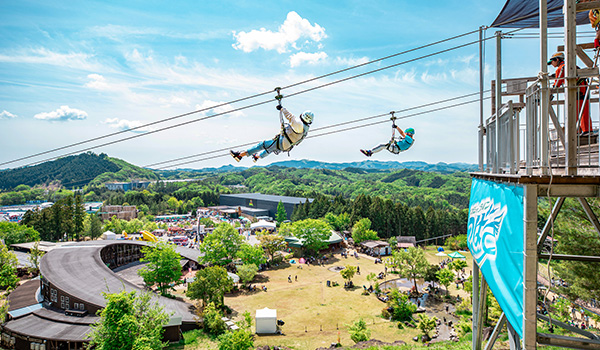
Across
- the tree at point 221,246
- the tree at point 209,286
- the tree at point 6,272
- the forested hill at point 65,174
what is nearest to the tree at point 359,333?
the tree at point 209,286

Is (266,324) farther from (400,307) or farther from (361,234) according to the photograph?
(361,234)

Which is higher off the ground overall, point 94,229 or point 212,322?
point 94,229

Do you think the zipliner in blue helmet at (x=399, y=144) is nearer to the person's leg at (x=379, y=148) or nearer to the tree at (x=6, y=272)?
the person's leg at (x=379, y=148)

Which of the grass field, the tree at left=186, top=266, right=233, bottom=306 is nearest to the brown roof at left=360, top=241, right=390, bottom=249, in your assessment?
the grass field

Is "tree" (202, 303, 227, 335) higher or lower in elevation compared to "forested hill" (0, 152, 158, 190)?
lower

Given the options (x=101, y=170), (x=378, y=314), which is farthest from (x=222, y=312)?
(x=101, y=170)

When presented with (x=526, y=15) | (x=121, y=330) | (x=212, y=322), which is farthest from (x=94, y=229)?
(x=526, y=15)

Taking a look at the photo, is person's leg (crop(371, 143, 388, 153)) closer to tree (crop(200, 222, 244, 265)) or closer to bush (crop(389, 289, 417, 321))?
bush (crop(389, 289, 417, 321))
